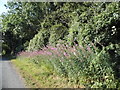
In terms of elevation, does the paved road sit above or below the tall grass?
below

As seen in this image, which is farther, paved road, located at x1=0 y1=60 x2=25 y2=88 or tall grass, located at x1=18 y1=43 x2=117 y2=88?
paved road, located at x1=0 y1=60 x2=25 y2=88

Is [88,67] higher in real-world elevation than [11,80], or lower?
higher

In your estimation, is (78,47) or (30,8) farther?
(30,8)

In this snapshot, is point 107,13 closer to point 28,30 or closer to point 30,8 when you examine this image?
point 30,8

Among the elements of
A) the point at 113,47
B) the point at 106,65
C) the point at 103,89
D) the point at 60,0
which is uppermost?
the point at 60,0

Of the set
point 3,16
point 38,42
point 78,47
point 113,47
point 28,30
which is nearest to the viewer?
point 113,47

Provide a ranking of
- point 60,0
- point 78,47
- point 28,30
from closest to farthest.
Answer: point 78,47 < point 60,0 < point 28,30

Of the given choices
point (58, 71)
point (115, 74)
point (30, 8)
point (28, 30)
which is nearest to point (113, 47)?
point (115, 74)

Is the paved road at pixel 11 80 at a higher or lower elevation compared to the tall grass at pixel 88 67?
lower

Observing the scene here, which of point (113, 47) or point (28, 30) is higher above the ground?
point (28, 30)

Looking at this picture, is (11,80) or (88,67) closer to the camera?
(88,67)

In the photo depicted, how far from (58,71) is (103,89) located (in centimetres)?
324

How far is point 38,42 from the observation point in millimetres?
20641

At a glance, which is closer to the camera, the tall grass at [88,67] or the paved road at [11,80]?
the tall grass at [88,67]
